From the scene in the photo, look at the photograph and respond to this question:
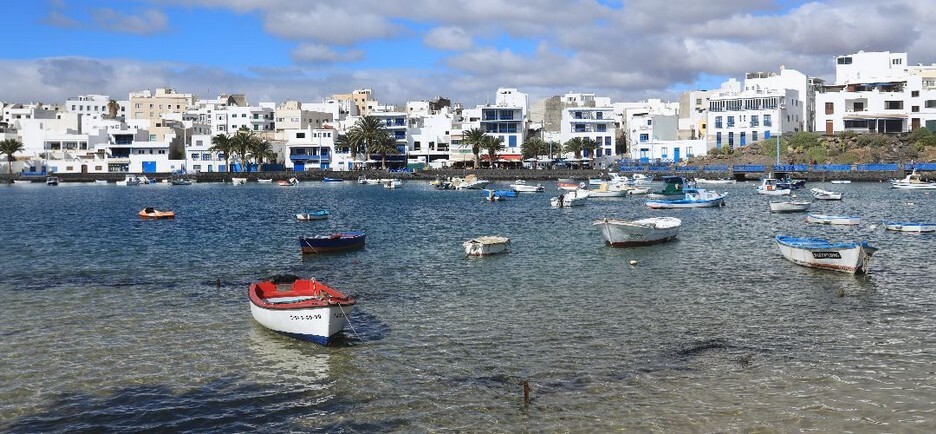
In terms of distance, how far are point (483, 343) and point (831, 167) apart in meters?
114

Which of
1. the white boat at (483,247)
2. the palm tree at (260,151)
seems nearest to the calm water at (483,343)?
the white boat at (483,247)

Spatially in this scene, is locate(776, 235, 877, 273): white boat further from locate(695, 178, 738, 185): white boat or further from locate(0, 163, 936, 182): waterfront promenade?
locate(0, 163, 936, 182): waterfront promenade

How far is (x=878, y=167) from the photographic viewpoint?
118 metres

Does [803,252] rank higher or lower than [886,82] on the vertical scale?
lower

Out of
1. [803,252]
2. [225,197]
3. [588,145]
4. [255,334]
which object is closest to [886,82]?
[588,145]

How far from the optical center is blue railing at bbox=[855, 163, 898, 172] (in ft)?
385

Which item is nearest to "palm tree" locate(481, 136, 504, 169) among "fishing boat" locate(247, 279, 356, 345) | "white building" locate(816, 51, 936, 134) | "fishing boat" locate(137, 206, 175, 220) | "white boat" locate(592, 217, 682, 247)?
"white building" locate(816, 51, 936, 134)

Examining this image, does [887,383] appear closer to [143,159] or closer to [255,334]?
[255,334]

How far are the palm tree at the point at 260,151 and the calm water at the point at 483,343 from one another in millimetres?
105105

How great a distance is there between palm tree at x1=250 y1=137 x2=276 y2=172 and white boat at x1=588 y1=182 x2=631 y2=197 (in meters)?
77.0

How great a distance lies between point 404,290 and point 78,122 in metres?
161

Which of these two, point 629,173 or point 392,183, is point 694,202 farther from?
point 629,173

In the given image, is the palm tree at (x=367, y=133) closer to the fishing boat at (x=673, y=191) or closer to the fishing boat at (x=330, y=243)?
the fishing boat at (x=673, y=191)

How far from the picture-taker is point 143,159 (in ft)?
505
